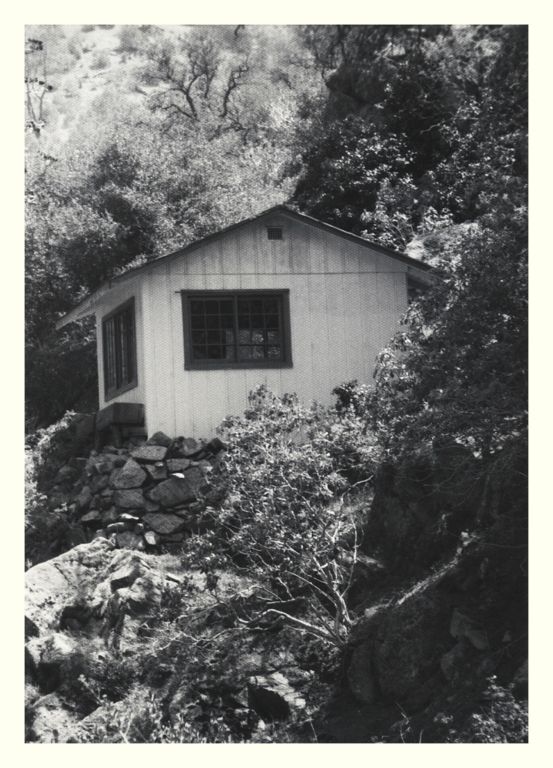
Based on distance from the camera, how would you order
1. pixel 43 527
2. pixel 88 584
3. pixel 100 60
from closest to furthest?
pixel 88 584 < pixel 43 527 < pixel 100 60

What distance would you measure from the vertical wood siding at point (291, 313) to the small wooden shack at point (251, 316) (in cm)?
1

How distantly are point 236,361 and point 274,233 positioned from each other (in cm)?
204

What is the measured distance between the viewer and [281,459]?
11.5m

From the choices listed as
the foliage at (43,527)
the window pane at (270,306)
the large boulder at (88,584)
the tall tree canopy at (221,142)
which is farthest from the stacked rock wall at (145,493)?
the tall tree canopy at (221,142)

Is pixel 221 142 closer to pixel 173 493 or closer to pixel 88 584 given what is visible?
pixel 173 493

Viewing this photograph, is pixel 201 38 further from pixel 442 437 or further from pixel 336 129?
pixel 442 437

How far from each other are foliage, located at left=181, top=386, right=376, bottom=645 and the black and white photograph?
4 centimetres

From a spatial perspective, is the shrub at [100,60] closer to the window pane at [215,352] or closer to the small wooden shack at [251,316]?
the small wooden shack at [251,316]

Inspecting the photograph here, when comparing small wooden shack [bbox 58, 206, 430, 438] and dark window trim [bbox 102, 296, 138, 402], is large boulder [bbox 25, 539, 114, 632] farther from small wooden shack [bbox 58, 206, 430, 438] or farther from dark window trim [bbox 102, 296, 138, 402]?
dark window trim [bbox 102, 296, 138, 402]

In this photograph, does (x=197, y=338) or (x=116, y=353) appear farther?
(x=116, y=353)

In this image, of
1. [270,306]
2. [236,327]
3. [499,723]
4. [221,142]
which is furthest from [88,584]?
[221,142]

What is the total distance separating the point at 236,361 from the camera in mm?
15602

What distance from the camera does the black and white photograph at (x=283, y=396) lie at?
10.2 m
